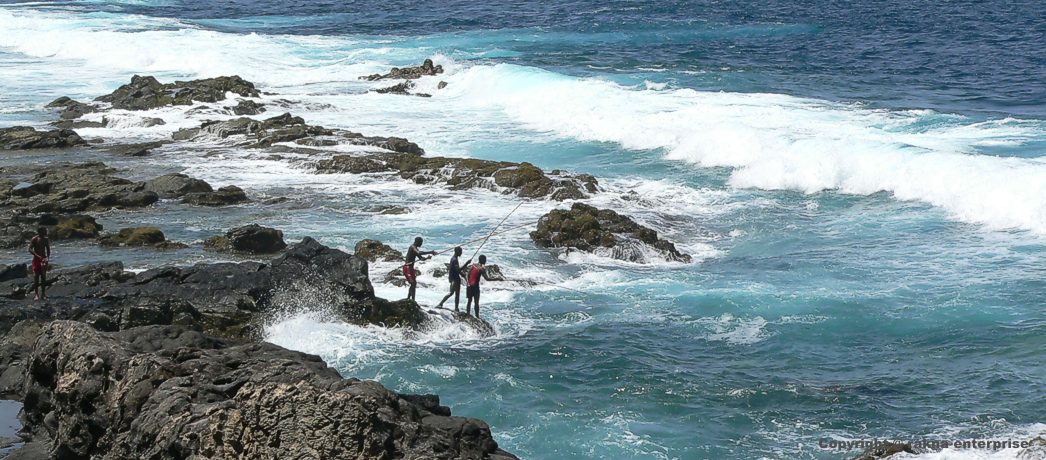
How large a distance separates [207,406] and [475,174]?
15.3 metres

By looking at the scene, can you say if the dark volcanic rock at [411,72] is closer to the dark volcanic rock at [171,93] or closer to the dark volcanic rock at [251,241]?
the dark volcanic rock at [171,93]

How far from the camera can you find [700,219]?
19578mm

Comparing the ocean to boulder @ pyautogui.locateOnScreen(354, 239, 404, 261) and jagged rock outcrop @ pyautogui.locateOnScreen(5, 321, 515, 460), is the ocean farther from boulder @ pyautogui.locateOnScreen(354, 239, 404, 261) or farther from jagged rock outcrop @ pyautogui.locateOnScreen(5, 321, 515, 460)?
jagged rock outcrop @ pyautogui.locateOnScreen(5, 321, 515, 460)

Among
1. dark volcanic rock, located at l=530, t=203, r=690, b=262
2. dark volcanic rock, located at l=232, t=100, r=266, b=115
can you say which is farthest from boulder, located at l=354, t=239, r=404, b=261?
dark volcanic rock, located at l=232, t=100, r=266, b=115

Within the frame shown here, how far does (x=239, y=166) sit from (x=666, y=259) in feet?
38.3

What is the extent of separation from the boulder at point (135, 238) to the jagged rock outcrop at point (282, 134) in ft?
28.8

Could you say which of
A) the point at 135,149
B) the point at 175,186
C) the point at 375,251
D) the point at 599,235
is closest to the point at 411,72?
the point at 135,149

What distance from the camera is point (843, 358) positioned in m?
12.6

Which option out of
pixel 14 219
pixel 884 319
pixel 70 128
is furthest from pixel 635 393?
pixel 70 128

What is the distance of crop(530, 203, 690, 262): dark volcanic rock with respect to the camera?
17.0 m

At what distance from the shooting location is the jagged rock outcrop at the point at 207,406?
644cm

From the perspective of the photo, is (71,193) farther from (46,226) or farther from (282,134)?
(282,134)

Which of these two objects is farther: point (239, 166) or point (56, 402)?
point (239, 166)

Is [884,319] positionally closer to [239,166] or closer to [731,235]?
[731,235]
